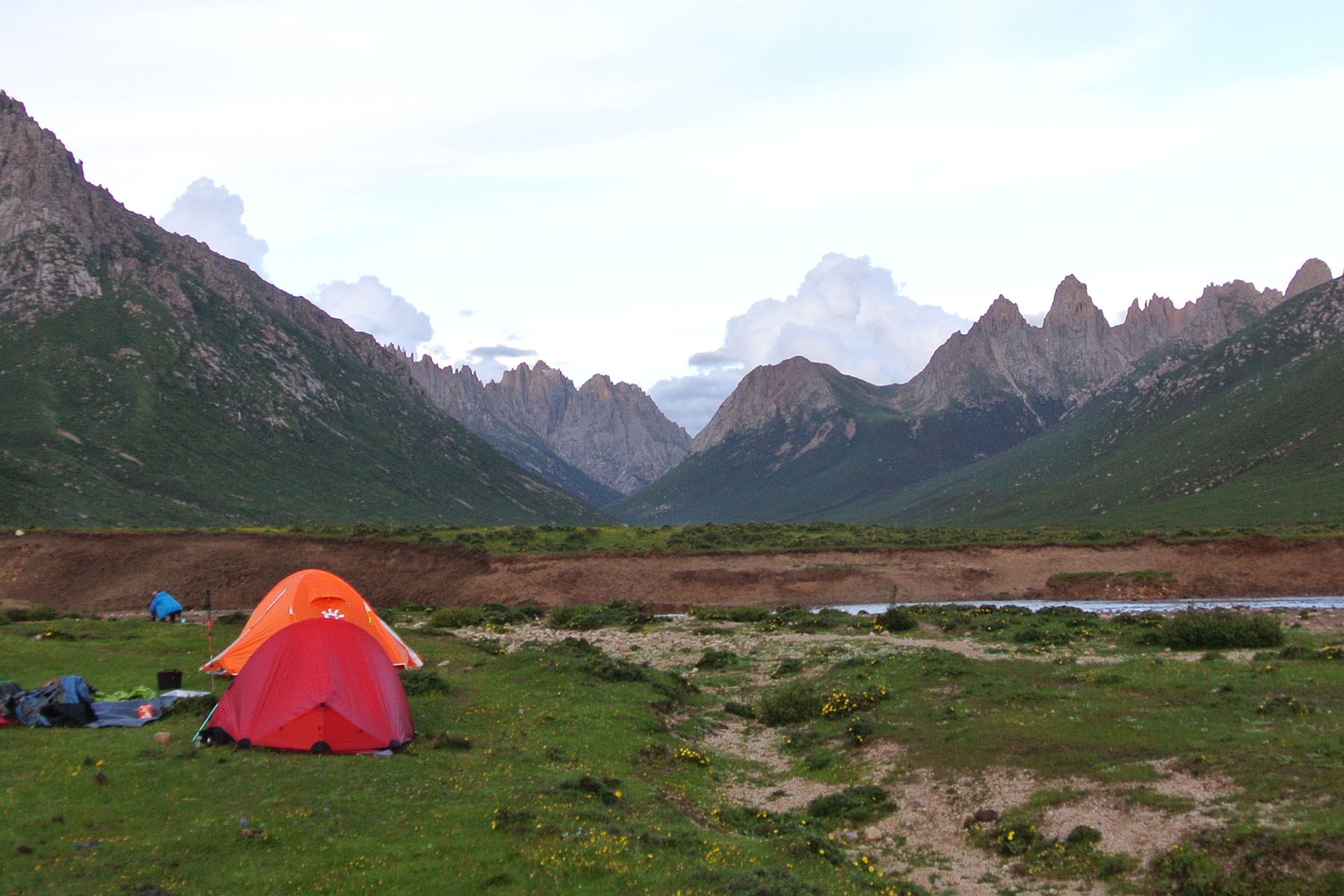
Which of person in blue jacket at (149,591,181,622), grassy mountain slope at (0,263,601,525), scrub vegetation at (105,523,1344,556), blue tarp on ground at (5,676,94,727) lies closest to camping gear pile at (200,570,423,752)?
blue tarp on ground at (5,676,94,727)

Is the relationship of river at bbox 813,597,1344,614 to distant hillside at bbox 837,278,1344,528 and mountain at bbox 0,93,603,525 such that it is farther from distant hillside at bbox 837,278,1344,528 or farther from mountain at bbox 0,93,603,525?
mountain at bbox 0,93,603,525

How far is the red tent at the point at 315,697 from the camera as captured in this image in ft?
74.2

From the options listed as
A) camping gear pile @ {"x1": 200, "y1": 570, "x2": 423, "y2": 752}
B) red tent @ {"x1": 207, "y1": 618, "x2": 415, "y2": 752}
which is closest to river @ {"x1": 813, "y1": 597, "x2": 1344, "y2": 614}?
camping gear pile @ {"x1": 200, "y1": 570, "x2": 423, "y2": 752}

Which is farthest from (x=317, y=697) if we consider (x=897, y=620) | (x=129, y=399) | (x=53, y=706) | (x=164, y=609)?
(x=129, y=399)

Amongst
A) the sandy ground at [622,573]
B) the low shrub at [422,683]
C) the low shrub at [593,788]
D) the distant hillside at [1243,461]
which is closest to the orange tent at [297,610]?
the low shrub at [422,683]

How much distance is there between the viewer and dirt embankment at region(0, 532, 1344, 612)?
65.1 meters

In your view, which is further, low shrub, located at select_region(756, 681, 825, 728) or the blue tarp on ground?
low shrub, located at select_region(756, 681, 825, 728)

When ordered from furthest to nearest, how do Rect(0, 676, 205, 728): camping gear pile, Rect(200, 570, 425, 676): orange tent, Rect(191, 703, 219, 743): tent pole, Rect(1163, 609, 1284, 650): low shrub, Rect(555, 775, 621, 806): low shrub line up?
Rect(1163, 609, 1284, 650): low shrub < Rect(200, 570, 425, 676): orange tent < Rect(0, 676, 205, 728): camping gear pile < Rect(191, 703, 219, 743): tent pole < Rect(555, 775, 621, 806): low shrub

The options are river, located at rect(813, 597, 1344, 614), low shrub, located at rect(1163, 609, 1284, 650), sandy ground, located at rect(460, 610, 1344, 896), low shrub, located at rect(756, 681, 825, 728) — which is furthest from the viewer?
river, located at rect(813, 597, 1344, 614)

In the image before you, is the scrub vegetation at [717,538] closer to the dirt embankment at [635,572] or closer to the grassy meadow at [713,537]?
the grassy meadow at [713,537]

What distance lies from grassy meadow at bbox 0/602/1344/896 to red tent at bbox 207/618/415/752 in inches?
28.9

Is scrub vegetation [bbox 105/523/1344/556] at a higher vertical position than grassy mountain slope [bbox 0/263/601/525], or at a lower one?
lower

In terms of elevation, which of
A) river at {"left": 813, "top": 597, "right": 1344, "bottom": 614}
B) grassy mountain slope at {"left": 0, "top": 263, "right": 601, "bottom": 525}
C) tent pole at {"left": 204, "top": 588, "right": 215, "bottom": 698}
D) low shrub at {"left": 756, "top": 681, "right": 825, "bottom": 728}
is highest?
grassy mountain slope at {"left": 0, "top": 263, "right": 601, "bottom": 525}

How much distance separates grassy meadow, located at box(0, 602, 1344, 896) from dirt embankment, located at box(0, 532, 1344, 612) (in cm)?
2965
